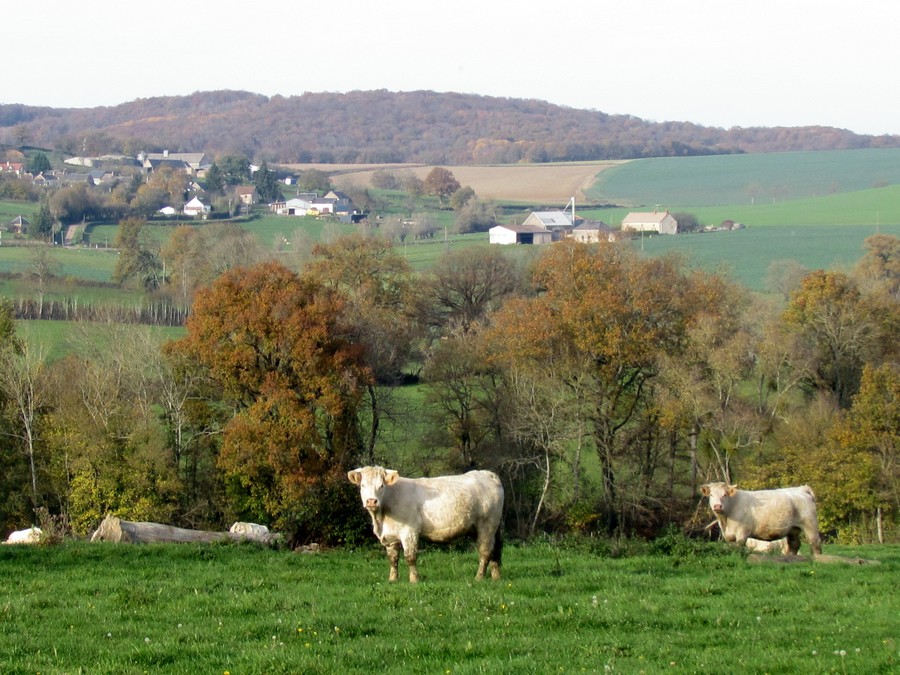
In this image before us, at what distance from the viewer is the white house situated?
16200 cm

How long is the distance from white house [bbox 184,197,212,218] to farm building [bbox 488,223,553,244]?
44896 mm

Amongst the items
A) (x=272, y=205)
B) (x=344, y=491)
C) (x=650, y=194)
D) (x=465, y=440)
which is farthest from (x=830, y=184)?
(x=344, y=491)

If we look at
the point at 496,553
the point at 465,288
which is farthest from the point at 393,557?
the point at 465,288

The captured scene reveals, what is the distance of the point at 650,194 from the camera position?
598 feet

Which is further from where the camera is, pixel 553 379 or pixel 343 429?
pixel 553 379

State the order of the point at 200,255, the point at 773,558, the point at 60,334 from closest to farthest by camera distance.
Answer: the point at 773,558, the point at 60,334, the point at 200,255

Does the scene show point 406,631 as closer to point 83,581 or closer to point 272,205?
point 83,581

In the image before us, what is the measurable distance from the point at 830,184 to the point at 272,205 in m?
92.9

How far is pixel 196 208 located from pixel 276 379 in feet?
425

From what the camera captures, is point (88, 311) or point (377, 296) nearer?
point (377, 296)

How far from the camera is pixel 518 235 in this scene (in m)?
142

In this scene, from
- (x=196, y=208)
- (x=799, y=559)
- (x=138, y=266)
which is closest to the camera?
(x=799, y=559)

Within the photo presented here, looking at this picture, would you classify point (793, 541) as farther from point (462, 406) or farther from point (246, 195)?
point (246, 195)

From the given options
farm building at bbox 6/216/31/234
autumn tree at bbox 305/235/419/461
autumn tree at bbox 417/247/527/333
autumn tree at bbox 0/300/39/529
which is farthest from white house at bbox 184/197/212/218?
autumn tree at bbox 0/300/39/529
